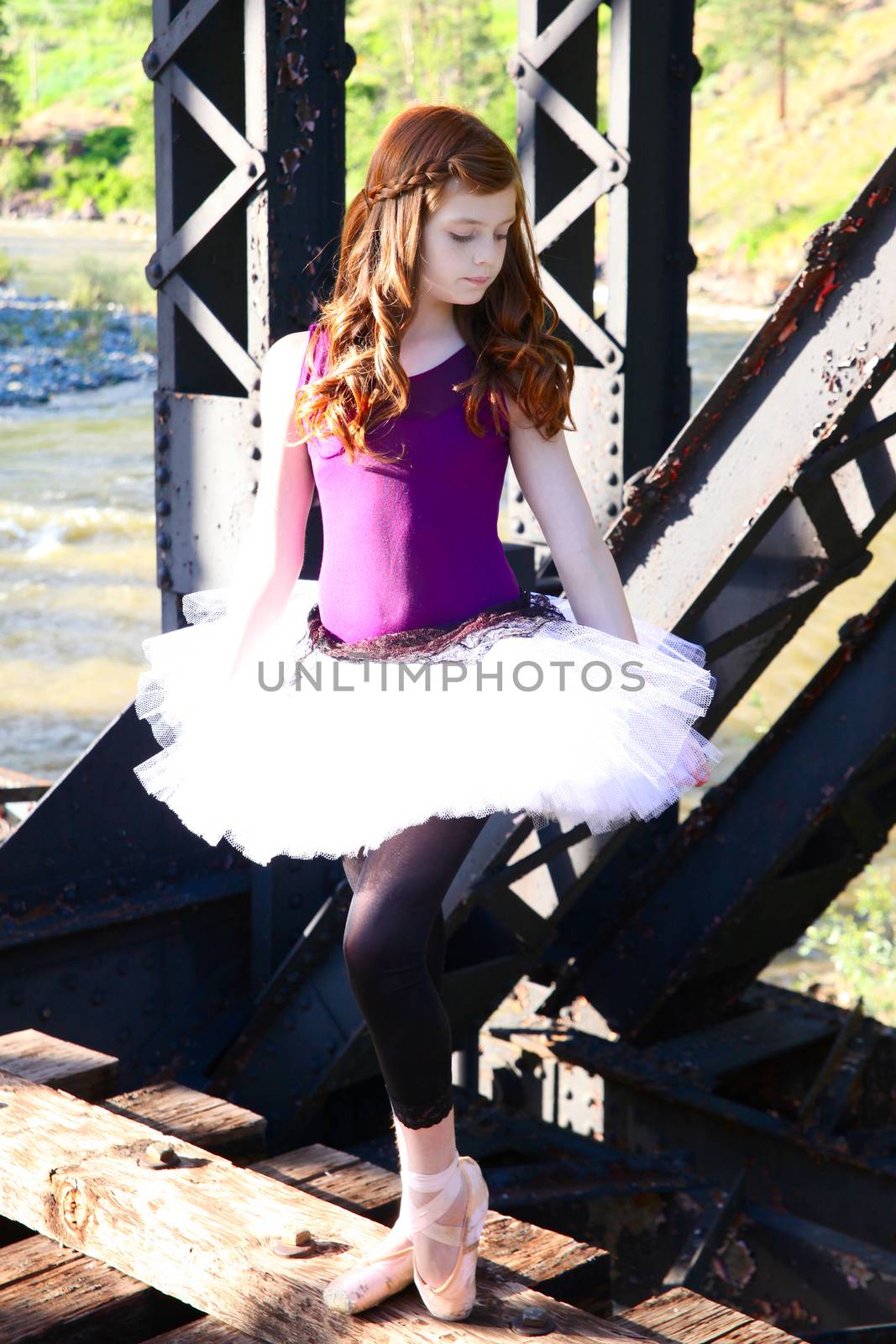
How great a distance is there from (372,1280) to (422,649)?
3.29 ft

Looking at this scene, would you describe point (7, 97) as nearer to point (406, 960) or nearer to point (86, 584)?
point (86, 584)

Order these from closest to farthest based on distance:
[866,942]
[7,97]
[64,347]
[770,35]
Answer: [866,942] → [64,347] → [7,97] → [770,35]

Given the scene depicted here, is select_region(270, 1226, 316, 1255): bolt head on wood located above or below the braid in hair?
below

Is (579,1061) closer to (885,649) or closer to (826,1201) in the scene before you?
(826,1201)

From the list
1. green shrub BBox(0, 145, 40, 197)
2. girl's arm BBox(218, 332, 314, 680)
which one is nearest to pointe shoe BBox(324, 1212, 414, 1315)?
girl's arm BBox(218, 332, 314, 680)

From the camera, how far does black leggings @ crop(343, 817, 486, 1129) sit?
222cm

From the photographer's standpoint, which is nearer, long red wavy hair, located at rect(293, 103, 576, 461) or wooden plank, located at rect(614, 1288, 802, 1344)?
long red wavy hair, located at rect(293, 103, 576, 461)

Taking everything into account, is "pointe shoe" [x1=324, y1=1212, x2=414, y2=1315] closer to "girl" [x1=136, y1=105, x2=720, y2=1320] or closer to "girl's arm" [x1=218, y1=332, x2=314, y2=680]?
"girl" [x1=136, y1=105, x2=720, y2=1320]

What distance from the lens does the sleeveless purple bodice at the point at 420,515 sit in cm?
248

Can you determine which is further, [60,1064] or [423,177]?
[60,1064]

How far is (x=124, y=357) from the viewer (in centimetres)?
3175

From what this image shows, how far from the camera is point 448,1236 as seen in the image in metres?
2.33

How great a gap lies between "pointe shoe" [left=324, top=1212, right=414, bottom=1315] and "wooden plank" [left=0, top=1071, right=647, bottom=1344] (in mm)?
21

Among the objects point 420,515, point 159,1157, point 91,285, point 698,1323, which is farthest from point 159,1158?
point 91,285
